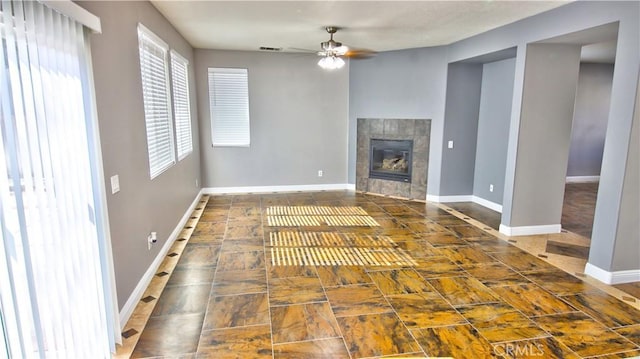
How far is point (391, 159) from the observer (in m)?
6.94

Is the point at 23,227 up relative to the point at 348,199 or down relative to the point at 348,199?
up

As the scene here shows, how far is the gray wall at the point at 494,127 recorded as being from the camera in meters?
5.59

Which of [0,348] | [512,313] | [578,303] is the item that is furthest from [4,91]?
[578,303]

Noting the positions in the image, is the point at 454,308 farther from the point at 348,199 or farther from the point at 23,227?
the point at 348,199

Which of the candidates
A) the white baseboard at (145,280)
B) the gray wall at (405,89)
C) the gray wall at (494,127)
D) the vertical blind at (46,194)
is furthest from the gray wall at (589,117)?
the vertical blind at (46,194)

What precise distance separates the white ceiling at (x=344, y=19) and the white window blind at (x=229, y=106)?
0.96 metres

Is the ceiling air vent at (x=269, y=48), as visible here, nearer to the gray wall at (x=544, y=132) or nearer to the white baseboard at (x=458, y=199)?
the white baseboard at (x=458, y=199)

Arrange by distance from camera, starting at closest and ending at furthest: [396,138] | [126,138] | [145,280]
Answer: [126,138]
[145,280]
[396,138]

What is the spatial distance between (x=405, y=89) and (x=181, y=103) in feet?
12.8

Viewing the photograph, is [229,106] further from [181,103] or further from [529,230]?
[529,230]

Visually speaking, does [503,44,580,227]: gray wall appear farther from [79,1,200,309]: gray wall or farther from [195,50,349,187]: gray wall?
[79,1,200,309]: gray wall

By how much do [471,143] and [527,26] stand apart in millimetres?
2416

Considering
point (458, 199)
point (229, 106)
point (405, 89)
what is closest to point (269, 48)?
point (229, 106)

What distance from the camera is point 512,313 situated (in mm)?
2842
